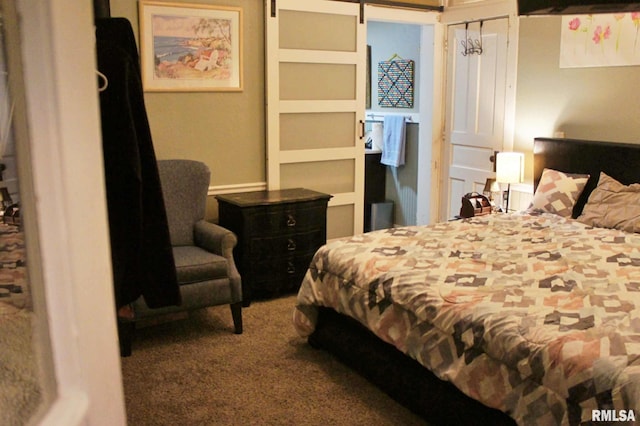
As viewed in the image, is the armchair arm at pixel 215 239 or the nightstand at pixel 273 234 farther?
the nightstand at pixel 273 234

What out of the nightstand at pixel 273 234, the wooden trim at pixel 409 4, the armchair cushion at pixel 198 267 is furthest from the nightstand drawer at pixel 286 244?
the wooden trim at pixel 409 4

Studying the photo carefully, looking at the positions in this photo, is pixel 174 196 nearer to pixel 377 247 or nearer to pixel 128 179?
pixel 377 247

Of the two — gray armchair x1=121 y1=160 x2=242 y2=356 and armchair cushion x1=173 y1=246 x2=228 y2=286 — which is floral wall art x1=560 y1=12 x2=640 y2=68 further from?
armchair cushion x1=173 y1=246 x2=228 y2=286

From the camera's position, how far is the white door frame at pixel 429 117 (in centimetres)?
555

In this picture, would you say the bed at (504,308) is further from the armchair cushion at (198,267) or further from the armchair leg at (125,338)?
the armchair leg at (125,338)

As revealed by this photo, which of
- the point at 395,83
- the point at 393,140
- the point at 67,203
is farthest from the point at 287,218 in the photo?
the point at 67,203

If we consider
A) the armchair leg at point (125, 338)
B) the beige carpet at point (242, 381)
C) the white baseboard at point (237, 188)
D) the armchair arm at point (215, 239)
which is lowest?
the beige carpet at point (242, 381)

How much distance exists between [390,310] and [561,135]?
2.46 m

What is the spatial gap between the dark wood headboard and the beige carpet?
7.18 ft

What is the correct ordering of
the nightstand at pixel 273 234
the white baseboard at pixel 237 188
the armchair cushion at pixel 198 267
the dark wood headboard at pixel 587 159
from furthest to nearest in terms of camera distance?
the white baseboard at pixel 237 188, the nightstand at pixel 273 234, the dark wood headboard at pixel 587 159, the armchair cushion at pixel 198 267

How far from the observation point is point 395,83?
6.43 metres

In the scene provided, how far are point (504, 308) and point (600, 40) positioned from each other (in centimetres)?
267

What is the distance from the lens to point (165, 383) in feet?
10.4

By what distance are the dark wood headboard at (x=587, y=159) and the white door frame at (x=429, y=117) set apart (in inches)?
47.1
